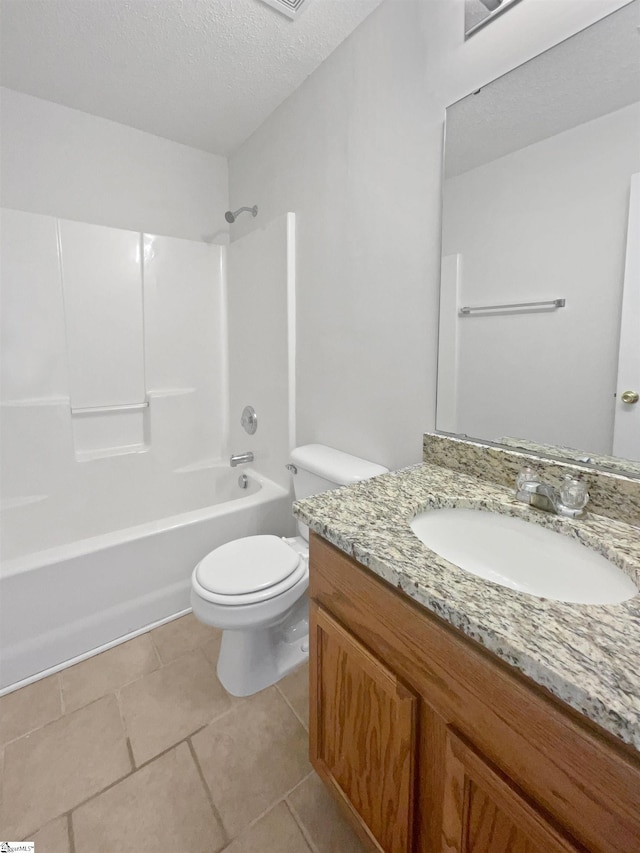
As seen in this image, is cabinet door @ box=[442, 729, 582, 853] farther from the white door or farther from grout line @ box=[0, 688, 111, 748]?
grout line @ box=[0, 688, 111, 748]

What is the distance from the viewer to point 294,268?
192 cm

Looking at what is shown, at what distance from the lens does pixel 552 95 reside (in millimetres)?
995

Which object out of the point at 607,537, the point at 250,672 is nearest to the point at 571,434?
the point at 607,537

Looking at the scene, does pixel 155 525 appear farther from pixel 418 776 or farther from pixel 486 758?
pixel 486 758

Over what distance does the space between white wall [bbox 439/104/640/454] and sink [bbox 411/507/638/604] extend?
0.28 meters

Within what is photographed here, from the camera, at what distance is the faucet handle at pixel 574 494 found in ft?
2.92

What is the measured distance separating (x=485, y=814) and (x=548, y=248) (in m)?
1.18

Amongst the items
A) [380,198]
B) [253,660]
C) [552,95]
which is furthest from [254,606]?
[552,95]

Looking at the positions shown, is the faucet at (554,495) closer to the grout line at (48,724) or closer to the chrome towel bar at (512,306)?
the chrome towel bar at (512,306)

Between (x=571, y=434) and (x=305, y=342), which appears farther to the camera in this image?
(x=305, y=342)

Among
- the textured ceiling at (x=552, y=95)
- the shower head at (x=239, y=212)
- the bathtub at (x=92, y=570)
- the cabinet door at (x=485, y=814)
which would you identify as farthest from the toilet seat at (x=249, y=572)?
the shower head at (x=239, y=212)

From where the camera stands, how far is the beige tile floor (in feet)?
3.33

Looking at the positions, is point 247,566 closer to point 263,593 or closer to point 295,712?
point 263,593

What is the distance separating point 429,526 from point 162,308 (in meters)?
2.08
